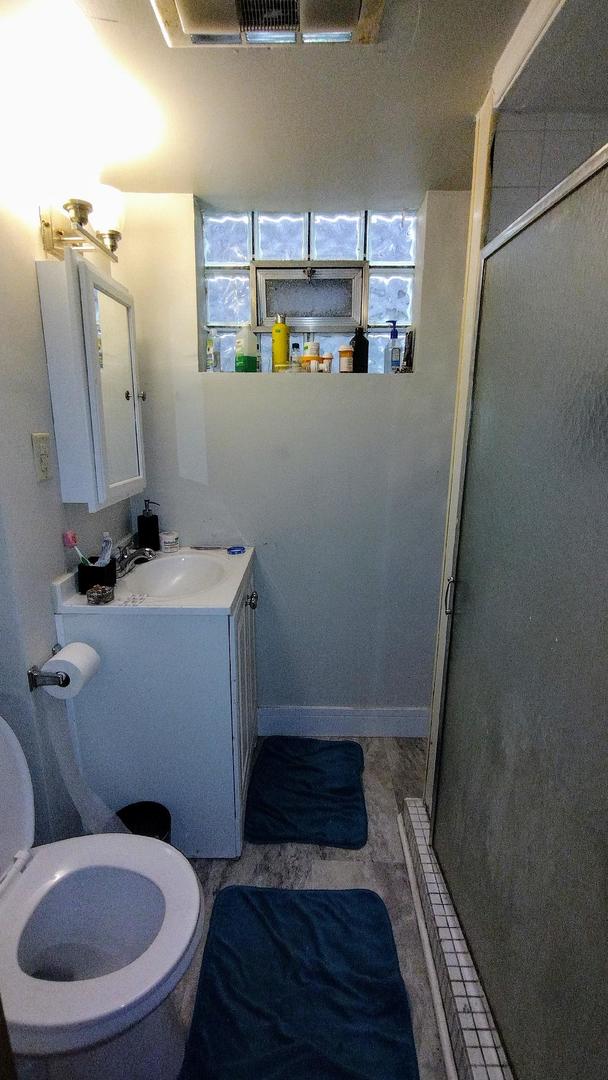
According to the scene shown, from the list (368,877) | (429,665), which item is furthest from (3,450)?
(429,665)

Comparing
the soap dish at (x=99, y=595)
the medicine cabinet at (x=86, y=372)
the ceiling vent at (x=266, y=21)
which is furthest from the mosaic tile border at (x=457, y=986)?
the ceiling vent at (x=266, y=21)

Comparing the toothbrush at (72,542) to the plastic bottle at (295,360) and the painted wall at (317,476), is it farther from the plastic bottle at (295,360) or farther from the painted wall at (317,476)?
the plastic bottle at (295,360)

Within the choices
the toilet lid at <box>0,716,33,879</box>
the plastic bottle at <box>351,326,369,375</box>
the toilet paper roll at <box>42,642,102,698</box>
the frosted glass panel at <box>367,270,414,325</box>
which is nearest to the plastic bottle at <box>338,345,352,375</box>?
the plastic bottle at <box>351,326,369,375</box>

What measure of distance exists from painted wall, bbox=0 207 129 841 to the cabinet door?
0.53 m

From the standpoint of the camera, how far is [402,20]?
3.30 feet

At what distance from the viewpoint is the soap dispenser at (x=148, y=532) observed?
1.99 metres

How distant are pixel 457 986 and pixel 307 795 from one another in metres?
0.86

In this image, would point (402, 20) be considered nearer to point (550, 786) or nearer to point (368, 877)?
point (550, 786)

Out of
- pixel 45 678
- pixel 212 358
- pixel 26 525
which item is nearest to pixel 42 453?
pixel 26 525

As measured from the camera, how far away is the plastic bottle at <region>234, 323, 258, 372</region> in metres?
1.96

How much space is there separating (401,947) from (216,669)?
96 centimetres

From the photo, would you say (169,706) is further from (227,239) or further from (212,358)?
(227,239)

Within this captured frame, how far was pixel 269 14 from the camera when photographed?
0.98 m

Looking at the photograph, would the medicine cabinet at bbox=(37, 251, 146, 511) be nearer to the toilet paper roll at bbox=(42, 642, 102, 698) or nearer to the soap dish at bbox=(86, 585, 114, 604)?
the soap dish at bbox=(86, 585, 114, 604)
